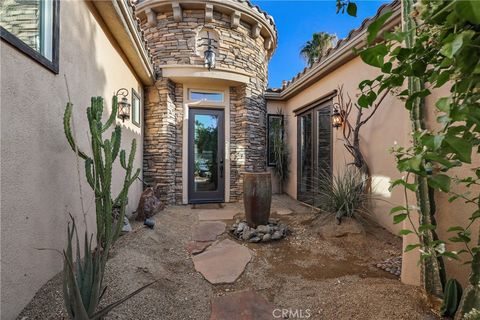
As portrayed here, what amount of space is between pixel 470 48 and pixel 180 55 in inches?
218

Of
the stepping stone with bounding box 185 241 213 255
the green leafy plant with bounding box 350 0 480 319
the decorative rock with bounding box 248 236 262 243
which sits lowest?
the stepping stone with bounding box 185 241 213 255

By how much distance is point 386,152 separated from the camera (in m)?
3.42

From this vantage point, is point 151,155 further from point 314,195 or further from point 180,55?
point 314,195

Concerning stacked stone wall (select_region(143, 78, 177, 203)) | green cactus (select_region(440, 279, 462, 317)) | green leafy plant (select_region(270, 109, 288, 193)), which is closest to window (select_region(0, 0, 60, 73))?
green cactus (select_region(440, 279, 462, 317))

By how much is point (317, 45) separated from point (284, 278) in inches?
406

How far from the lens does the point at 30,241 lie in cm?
155

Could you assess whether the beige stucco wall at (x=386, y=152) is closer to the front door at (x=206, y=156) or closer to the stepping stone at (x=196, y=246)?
the front door at (x=206, y=156)

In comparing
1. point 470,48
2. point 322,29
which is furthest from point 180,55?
point 322,29

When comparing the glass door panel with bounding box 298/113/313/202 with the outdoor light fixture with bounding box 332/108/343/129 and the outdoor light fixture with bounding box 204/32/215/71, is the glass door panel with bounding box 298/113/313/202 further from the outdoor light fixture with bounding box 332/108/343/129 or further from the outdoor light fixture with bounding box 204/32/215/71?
the outdoor light fixture with bounding box 204/32/215/71

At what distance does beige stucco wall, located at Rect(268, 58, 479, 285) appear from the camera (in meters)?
1.73

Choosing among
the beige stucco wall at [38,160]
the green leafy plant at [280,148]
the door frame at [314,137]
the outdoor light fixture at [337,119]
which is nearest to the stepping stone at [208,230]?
the beige stucco wall at [38,160]

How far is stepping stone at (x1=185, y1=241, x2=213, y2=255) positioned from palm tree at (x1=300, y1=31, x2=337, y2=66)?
926cm

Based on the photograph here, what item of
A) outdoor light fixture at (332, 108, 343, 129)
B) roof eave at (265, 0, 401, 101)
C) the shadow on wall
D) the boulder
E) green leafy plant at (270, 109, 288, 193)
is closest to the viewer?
the shadow on wall

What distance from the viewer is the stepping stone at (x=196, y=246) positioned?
289 cm
